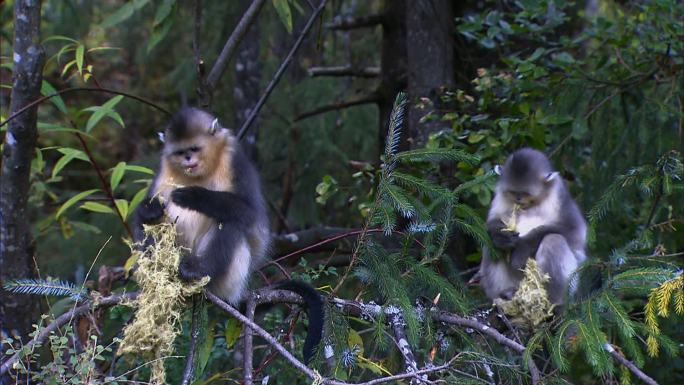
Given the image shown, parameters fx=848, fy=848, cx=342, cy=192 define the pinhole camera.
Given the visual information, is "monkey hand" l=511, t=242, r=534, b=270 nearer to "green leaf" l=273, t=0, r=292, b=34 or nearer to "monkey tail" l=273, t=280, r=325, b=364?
"monkey tail" l=273, t=280, r=325, b=364

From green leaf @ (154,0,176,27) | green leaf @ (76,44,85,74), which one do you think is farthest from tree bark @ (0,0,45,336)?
green leaf @ (154,0,176,27)

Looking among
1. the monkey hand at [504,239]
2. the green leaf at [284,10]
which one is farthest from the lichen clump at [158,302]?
the monkey hand at [504,239]

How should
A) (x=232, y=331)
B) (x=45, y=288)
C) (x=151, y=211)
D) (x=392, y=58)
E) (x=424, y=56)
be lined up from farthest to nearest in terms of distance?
(x=392, y=58)
(x=424, y=56)
(x=151, y=211)
(x=232, y=331)
(x=45, y=288)

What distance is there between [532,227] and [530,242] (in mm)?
251

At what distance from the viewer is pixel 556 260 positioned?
17.3 feet

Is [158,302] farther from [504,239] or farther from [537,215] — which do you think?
[537,215]

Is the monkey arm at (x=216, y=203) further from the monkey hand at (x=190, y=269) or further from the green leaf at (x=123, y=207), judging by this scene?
the green leaf at (x=123, y=207)

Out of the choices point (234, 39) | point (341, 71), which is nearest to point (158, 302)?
point (234, 39)

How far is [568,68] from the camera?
5.81 metres

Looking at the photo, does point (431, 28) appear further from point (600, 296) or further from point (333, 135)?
point (600, 296)

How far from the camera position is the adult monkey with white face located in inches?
209

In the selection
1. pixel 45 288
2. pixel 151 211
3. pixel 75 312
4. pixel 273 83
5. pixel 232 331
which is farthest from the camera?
pixel 273 83

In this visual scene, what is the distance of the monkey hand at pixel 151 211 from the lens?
4.32 m

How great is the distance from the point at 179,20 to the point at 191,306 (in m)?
5.68
